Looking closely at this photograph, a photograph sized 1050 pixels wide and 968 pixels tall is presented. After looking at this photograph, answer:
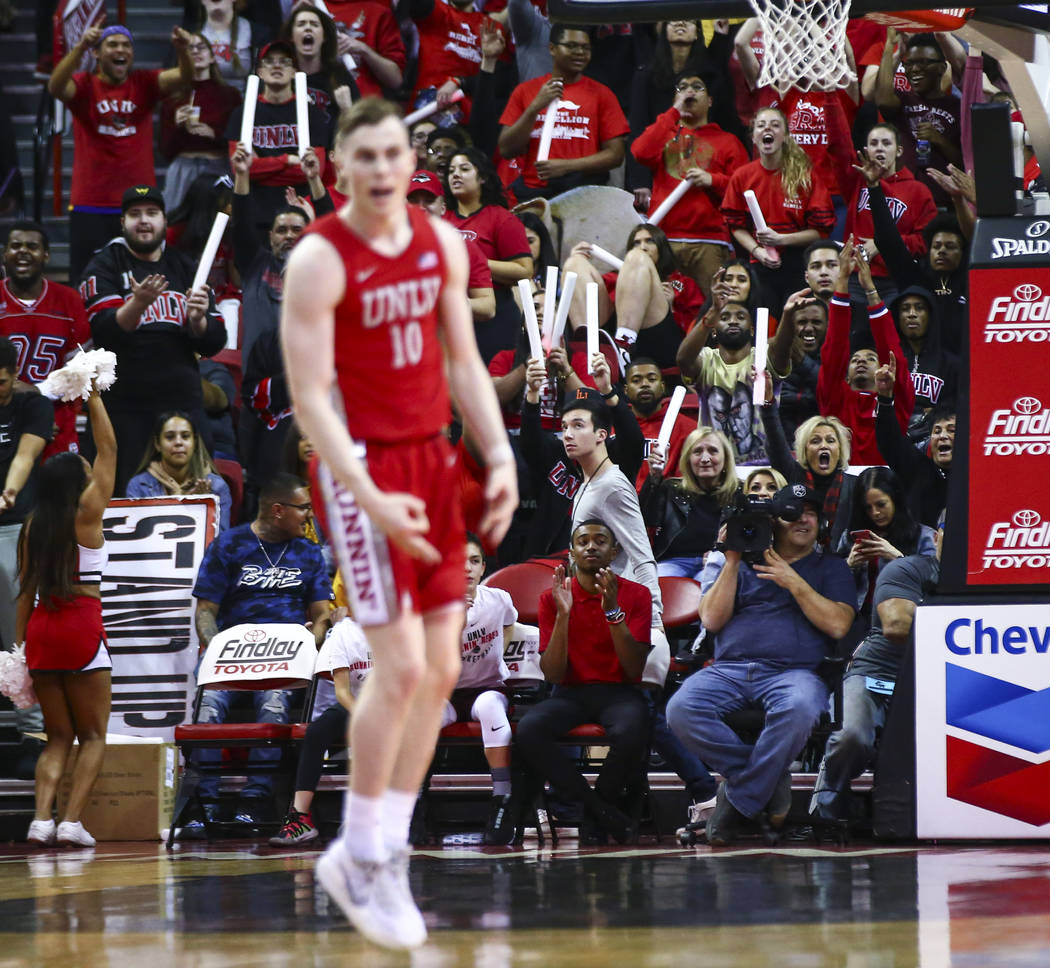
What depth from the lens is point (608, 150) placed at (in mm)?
12922

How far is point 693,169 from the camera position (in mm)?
12367

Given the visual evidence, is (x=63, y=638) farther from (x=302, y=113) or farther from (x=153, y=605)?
(x=302, y=113)

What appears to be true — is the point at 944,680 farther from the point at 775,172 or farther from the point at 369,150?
the point at 775,172

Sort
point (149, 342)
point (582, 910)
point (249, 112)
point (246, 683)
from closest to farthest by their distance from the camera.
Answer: point (582, 910) → point (246, 683) → point (149, 342) → point (249, 112)

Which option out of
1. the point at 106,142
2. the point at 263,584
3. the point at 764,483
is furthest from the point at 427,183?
the point at 764,483

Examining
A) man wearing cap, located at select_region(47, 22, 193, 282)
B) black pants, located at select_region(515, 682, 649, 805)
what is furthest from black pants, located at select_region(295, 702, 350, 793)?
man wearing cap, located at select_region(47, 22, 193, 282)

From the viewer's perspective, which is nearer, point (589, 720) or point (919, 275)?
point (589, 720)

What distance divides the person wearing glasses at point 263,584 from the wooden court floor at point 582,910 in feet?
5.03

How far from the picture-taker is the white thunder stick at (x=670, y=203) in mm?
12328

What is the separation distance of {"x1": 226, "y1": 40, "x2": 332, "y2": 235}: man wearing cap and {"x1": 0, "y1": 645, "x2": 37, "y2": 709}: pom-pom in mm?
4510

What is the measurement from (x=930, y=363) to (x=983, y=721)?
3828 mm

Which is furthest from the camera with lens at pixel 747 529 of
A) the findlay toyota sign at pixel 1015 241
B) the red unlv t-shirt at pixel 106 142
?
the red unlv t-shirt at pixel 106 142

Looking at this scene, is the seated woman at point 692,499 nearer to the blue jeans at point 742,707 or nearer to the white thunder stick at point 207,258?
the blue jeans at point 742,707

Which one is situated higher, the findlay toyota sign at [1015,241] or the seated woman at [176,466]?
the findlay toyota sign at [1015,241]
